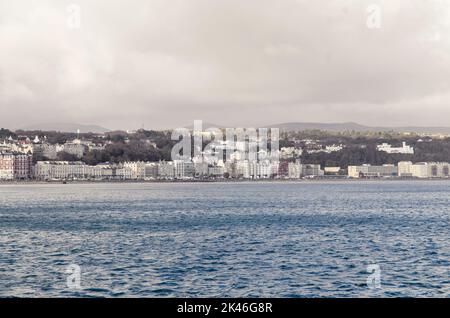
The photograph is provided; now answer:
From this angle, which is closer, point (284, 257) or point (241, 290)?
point (241, 290)

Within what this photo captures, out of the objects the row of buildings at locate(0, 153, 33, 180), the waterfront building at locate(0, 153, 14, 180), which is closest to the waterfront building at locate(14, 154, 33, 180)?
the row of buildings at locate(0, 153, 33, 180)

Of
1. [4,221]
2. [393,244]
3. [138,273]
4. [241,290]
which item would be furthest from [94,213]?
[241,290]

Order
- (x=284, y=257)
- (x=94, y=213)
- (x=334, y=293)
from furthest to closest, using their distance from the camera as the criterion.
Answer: (x=94, y=213) → (x=284, y=257) → (x=334, y=293)

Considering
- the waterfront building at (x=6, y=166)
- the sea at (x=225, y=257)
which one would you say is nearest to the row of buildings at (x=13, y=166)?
the waterfront building at (x=6, y=166)

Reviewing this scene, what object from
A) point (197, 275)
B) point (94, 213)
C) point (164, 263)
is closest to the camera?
point (197, 275)

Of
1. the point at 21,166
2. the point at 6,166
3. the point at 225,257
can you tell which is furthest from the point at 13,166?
the point at 225,257

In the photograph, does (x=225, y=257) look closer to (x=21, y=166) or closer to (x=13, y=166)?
(x=13, y=166)

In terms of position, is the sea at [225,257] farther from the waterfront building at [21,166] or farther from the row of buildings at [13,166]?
the waterfront building at [21,166]

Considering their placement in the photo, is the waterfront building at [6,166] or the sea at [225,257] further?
the waterfront building at [6,166]

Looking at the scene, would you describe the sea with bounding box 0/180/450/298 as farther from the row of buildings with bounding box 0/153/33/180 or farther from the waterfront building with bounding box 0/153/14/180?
the row of buildings with bounding box 0/153/33/180

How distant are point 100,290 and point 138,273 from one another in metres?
3.15

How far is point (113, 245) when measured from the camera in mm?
33469

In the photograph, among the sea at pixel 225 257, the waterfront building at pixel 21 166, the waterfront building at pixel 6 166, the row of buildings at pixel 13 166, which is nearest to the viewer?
the sea at pixel 225 257
